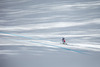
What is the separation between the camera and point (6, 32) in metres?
1.05

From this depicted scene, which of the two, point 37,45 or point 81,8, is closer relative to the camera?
point 37,45

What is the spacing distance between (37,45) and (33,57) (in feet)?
0.33

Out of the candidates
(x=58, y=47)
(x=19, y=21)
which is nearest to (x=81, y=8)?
(x=58, y=47)

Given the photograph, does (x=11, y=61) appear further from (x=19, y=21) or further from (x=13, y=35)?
(x=19, y=21)

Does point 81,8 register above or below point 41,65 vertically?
above

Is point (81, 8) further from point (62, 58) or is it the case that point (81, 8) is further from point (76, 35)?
point (62, 58)

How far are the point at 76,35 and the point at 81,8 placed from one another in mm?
253

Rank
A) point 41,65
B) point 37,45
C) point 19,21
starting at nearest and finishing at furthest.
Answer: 1. point 41,65
2. point 37,45
3. point 19,21

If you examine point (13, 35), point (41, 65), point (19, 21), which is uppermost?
point (19, 21)

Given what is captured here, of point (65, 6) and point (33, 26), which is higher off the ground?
point (65, 6)

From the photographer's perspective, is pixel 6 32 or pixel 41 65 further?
pixel 6 32

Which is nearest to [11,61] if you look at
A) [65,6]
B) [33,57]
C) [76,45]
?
[33,57]

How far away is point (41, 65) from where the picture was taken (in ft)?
2.90

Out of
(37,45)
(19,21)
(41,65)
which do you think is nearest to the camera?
(41,65)
